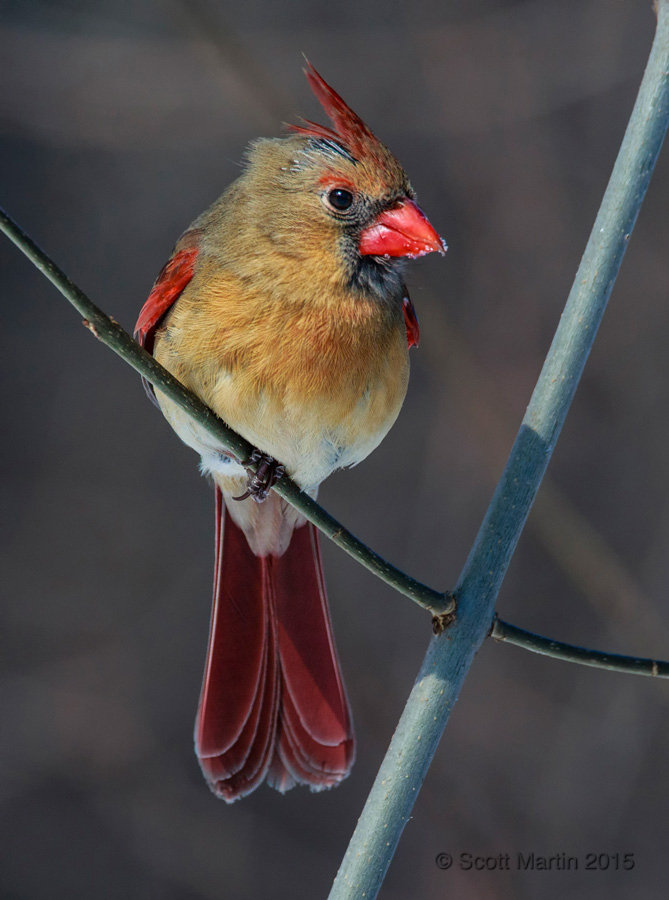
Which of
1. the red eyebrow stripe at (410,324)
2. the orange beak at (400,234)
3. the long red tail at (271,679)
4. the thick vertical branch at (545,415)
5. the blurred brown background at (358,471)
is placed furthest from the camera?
the blurred brown background at (358,471)

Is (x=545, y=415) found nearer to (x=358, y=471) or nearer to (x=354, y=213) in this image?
(x=354, y=213)

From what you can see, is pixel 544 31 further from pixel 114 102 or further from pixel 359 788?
pixel 359 788

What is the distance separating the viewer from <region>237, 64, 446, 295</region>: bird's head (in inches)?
78.4

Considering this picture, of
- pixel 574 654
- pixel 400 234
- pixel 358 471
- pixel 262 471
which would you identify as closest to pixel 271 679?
pixel 262 471

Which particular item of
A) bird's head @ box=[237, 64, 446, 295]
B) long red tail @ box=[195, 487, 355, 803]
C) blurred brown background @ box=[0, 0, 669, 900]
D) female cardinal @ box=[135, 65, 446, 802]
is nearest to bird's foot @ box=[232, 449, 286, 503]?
female cardinal @ box=[135, 65, 446, 802]

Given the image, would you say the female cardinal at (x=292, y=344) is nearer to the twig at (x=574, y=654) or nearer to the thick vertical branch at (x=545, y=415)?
the thick vertical branch at (x=545, y=415)

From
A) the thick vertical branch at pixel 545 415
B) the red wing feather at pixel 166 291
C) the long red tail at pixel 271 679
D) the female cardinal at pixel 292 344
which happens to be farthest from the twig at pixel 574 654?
the red wing feather at pixel 166 291

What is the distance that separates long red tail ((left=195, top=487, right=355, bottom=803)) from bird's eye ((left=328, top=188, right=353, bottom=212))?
89 cm

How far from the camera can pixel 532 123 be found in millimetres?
4684

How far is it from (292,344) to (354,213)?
0.95 ft

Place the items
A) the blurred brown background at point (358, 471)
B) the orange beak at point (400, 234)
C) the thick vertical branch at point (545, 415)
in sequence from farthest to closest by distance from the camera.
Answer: the blurred brown background at point (358, 471) < the orange beak at point (400, 234) < the thick vertical branch at point (545, 415)

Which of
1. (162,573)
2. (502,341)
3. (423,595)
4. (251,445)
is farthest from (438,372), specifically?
(423,595)

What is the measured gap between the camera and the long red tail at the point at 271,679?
218 cm

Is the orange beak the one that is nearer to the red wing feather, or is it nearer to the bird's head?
the bird's head
